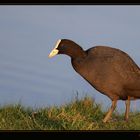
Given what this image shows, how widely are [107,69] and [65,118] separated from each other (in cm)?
129

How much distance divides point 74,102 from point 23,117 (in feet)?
4.04

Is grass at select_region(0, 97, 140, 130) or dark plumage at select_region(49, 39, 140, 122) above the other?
dark plumage at select_region(49, 39, 140, 122)

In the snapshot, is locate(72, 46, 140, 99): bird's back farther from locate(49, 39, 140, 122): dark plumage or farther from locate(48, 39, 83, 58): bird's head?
locate(48, 39, 83, 58): bird's head

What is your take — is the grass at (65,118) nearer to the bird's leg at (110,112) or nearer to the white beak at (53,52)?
the bird's leg at (110,112)

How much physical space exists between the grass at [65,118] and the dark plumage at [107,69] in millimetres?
342

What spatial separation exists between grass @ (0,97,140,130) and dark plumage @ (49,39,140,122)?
0.34 m

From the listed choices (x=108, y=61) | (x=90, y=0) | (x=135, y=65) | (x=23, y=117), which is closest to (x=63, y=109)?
(x=23, y=117)

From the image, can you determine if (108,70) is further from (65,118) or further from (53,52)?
(65,118)

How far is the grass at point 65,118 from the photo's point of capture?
6.74 meters

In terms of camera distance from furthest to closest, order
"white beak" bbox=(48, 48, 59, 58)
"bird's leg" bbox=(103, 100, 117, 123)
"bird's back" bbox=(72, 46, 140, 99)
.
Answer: "bird's leg" bbox=(103, 100, 117, 123) < "bird's back" bbox=(72, 46, 140, 99) < "white beak" bbox=(48, 48, 59, 58)

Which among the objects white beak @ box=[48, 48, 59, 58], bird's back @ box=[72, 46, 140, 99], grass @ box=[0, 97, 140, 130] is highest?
white beak @ box=[48, 48, 59, 58]

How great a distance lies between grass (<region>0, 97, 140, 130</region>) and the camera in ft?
22.1

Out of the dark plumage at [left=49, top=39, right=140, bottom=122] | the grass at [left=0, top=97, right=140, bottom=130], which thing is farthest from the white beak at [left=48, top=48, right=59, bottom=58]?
the grass at [left=0, top=97, right=140, bottom=130]
